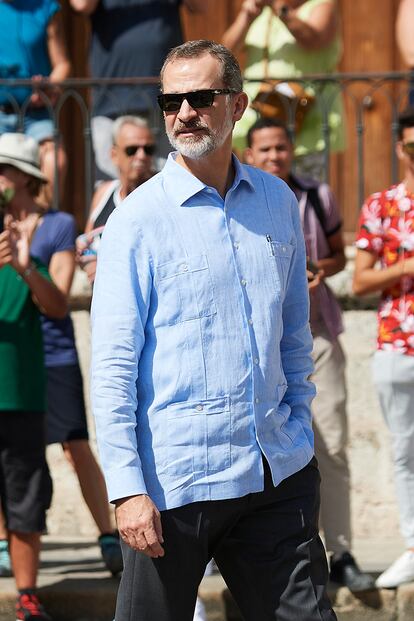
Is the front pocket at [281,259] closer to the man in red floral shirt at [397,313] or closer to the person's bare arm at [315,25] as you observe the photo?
the man in red floral shirt at [397,313]

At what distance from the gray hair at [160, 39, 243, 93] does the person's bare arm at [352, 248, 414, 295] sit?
206cm

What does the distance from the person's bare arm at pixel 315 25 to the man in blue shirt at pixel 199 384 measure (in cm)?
328

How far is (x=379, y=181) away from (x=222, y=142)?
5112mm

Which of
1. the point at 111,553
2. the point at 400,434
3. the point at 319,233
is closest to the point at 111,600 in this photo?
the point at 111,553

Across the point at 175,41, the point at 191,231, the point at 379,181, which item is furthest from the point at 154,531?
the point at 379,181

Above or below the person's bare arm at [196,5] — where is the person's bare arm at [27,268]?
below

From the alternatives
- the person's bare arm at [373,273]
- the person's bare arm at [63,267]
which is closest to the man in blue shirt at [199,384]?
the person's bare arm at [373,273]

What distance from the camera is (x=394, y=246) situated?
215 inches

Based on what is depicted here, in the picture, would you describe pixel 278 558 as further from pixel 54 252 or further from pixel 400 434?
pixel 54 252

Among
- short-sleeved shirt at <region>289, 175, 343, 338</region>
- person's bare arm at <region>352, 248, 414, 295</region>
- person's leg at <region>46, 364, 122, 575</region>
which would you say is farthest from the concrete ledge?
person's bare arm at <region>352, 248, 414, 295</region>

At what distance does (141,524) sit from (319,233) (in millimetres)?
2615

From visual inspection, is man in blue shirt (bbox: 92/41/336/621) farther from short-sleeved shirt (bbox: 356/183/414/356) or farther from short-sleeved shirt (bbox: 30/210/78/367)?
short-sleeved shirt (bbox: 30/210/78/367)

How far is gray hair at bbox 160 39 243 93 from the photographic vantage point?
338cm

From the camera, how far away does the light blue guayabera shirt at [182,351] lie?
3250 millimetres
